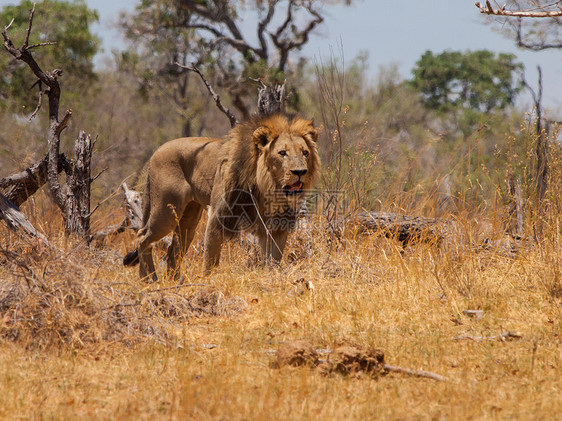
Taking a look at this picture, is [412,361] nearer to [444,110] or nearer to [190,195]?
[190,195]

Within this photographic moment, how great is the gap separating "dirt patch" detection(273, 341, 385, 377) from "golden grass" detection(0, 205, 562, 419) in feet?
0.20

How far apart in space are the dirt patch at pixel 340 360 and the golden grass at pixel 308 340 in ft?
0.20

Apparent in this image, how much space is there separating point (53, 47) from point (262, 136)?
12.6m

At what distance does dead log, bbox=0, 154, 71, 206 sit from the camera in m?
6.83

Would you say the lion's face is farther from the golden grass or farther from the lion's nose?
the golden grass

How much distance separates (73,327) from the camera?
4.19m

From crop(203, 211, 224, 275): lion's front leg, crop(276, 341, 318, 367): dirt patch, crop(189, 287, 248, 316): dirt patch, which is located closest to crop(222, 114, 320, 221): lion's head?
crop(203, 211, 224, 275): lion's front leg

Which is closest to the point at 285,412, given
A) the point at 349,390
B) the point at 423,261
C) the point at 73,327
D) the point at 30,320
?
the point at 349,390

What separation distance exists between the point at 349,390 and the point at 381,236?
3.36 metres

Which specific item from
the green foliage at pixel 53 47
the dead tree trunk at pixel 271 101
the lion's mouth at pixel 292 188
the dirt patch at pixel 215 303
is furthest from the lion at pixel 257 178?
the green foliage at pixel 53 47

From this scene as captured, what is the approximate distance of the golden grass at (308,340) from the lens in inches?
133

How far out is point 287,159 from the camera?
5895 mm

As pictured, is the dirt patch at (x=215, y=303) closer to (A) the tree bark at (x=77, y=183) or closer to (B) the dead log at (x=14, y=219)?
(B) the dead log at (x=14, y=219)

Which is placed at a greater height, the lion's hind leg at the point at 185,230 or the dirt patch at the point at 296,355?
the lion's hind leg at the point at 185,230
